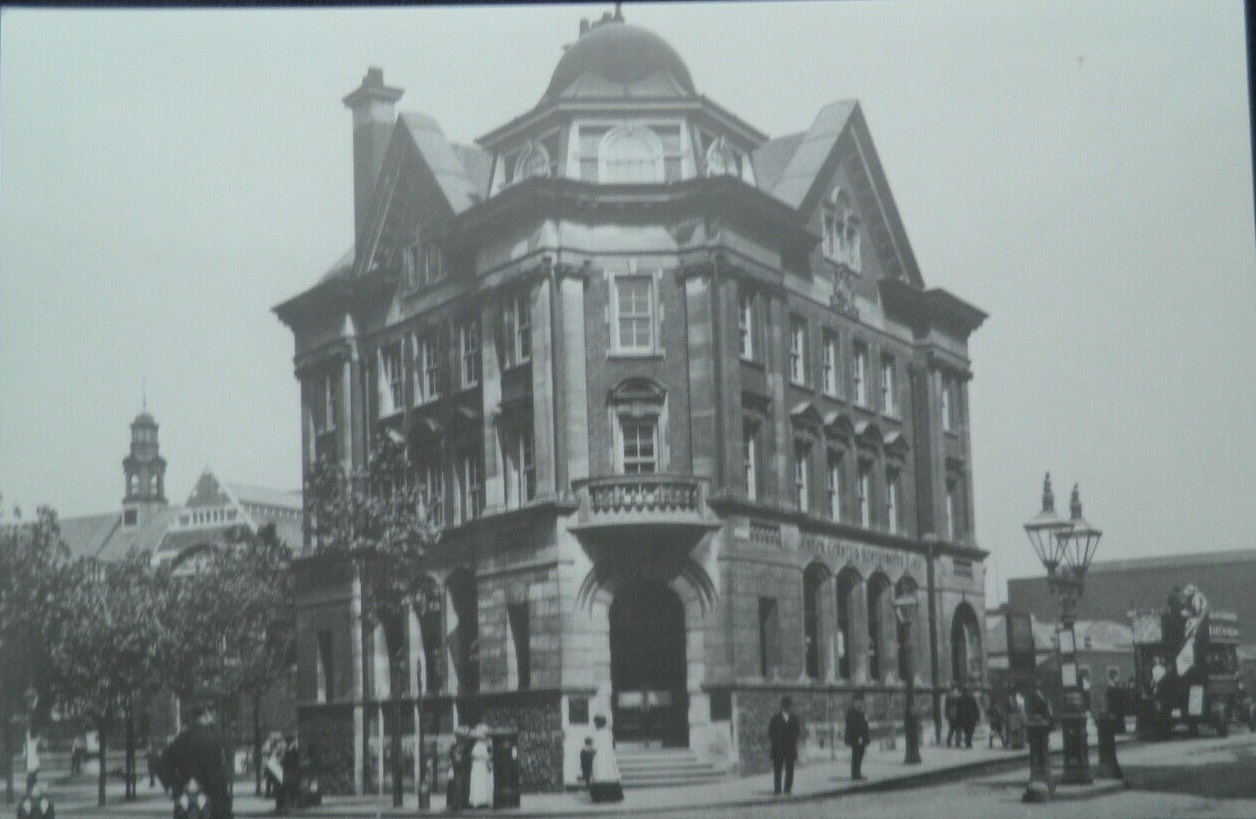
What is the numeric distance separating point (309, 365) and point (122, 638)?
A: 8728 millimetres

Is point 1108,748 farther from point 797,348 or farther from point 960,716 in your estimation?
point 797,348

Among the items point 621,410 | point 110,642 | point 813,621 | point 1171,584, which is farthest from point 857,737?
point 110,642

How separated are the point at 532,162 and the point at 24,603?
1694 cm

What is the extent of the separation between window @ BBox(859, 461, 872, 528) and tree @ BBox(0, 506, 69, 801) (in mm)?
21542

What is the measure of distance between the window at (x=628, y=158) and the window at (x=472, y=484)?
7.15m

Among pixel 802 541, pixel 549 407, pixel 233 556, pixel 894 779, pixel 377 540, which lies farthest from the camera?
pixel 233 556

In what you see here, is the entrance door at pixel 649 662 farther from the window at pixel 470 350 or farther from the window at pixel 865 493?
the window at pixel 865 493

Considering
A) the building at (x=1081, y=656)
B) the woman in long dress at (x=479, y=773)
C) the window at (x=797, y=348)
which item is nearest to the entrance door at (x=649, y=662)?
the woman in long dress at (x=479, y=773)

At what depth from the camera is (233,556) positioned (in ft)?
147

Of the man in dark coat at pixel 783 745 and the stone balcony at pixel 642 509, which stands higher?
the stone balcony at pixel 642 509

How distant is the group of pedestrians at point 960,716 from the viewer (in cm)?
3947

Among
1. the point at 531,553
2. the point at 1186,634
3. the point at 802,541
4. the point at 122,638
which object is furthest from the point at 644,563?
the point at 122,638

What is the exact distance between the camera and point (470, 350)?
38.1m

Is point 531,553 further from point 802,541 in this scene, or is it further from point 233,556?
point 233,556
